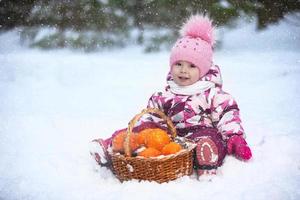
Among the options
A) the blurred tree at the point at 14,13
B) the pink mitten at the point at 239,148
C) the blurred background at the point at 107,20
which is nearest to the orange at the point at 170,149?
the pink mitten at the point at 239,148

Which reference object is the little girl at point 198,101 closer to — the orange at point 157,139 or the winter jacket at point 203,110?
the winter jacket at point 203,110

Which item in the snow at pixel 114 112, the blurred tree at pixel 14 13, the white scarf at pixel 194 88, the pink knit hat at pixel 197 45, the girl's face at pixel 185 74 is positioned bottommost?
the snow at pixel 114 112

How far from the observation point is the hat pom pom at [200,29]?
2556 mm

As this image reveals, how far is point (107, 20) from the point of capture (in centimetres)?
672

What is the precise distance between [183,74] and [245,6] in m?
3.98

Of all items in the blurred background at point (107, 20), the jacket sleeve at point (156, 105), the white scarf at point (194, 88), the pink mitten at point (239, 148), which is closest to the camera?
the pink mitten at point (239, 148)

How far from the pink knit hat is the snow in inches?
24.6

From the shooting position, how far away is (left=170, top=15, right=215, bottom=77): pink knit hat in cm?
248

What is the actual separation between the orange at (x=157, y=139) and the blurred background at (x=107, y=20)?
14.7 ft

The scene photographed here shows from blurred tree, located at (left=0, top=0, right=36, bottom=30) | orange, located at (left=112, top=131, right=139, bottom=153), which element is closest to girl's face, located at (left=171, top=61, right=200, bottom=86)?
orange, located at (left=112, top=131, right=139, bottom=153)

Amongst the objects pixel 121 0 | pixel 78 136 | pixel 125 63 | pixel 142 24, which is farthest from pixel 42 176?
pixel 142 24

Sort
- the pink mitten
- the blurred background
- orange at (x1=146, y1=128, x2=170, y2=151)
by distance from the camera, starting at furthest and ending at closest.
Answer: the blurred background < the pink mitten < orange at (x1=146, y1=128, x2=170, y2=151)

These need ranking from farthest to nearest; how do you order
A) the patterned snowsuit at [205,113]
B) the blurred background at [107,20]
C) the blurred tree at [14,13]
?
the blurred tree at [14,13] < the blurred background at [107,20] < the patterned snowsuit at [205,113]

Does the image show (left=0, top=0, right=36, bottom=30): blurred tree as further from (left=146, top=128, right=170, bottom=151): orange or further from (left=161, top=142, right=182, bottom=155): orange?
(left=161, top=142, right=182, bottom=155): orange
